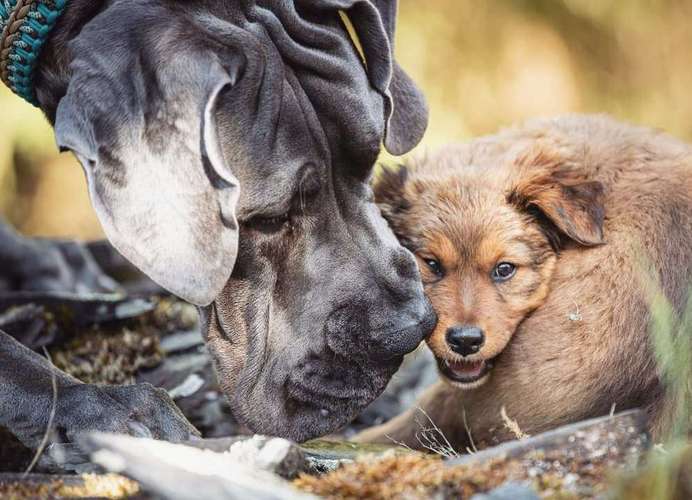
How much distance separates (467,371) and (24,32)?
1.69 metres

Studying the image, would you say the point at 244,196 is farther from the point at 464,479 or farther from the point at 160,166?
the point at 464,479

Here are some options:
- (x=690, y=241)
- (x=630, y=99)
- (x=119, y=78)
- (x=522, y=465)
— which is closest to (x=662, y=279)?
(x=690, y=241)

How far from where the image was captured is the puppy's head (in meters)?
3.23

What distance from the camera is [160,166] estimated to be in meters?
2.72

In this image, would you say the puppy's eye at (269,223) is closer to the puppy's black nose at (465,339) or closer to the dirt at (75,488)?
the puppy's black nose at (465,339)

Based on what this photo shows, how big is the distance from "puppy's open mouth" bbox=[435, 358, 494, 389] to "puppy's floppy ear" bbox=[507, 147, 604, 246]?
49 cm

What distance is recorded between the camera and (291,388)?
3.05 metres

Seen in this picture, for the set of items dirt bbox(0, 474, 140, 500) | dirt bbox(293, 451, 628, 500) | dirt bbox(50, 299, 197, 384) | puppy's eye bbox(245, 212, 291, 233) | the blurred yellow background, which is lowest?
the blurred yellow background

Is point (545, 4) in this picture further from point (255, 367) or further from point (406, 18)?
point (255, 367)

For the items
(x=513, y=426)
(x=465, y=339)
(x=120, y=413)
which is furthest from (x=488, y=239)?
(x=120, y=413)

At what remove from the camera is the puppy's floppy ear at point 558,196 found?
3203 mm

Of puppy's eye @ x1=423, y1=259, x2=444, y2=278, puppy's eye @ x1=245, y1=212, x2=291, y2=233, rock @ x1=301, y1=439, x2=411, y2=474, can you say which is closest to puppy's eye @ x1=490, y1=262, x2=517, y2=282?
puppy's eye @ x1=423, y1=259, x2=444, y2=278

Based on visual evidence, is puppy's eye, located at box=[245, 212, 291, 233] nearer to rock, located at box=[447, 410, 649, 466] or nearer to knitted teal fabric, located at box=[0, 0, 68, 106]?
knitted teal fabric, located at box=[0, 0, 68, 106]

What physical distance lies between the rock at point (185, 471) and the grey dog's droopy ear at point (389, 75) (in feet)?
4.62
